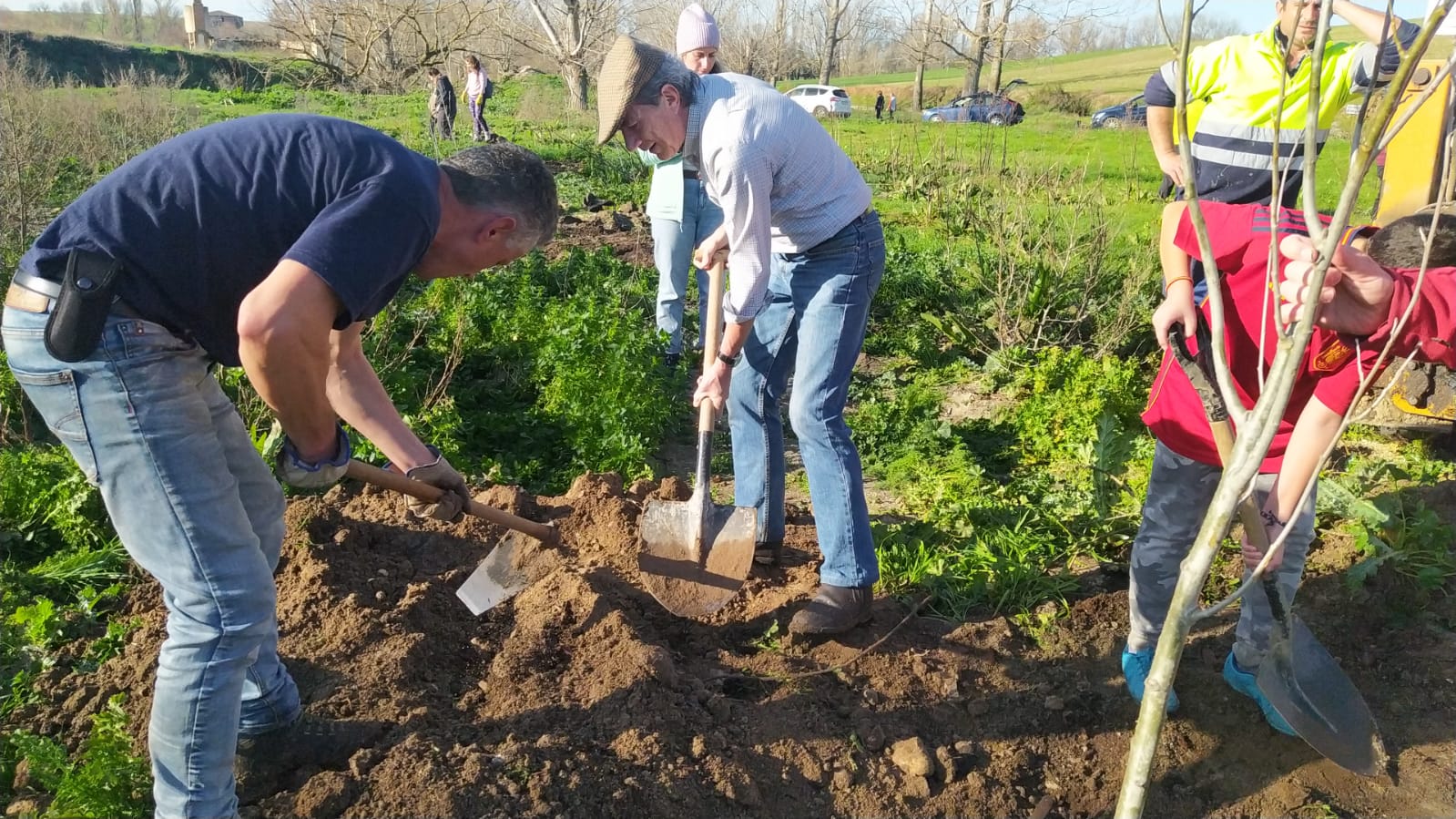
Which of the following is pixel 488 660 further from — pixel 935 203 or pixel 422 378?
pixel 935 203

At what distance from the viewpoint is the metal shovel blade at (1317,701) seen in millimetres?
2688

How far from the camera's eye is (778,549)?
12.5ft

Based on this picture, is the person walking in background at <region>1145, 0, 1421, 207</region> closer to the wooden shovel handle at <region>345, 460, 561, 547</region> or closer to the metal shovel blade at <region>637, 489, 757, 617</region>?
the metal shovel blade at <region>637, 489, 757, 617</region>

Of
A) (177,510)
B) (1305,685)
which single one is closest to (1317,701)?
(1305,685)

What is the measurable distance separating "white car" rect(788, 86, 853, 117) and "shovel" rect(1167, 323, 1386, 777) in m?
25.6

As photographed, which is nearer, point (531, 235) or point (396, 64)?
point (531, 235)

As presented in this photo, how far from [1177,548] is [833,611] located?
1.06m

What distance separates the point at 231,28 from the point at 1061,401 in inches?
2817

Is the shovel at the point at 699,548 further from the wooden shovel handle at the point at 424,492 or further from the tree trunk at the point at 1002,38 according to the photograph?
the tree trunk at the point at 1002,38

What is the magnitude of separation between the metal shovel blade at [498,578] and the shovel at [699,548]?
399 millimetres

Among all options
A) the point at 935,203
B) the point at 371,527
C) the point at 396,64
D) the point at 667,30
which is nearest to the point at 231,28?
the point at 667,30

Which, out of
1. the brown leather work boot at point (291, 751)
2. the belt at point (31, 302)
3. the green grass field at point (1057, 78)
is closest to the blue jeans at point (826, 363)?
the brown leather work boot at point (291, 751)

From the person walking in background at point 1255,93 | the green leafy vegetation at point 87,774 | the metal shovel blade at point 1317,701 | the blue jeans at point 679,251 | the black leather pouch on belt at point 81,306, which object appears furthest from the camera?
the blue jeans at point 679,251

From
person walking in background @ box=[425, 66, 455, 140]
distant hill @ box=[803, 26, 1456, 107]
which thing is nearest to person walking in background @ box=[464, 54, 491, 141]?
person walking in background @ box=[425, 66, 455, 140]
